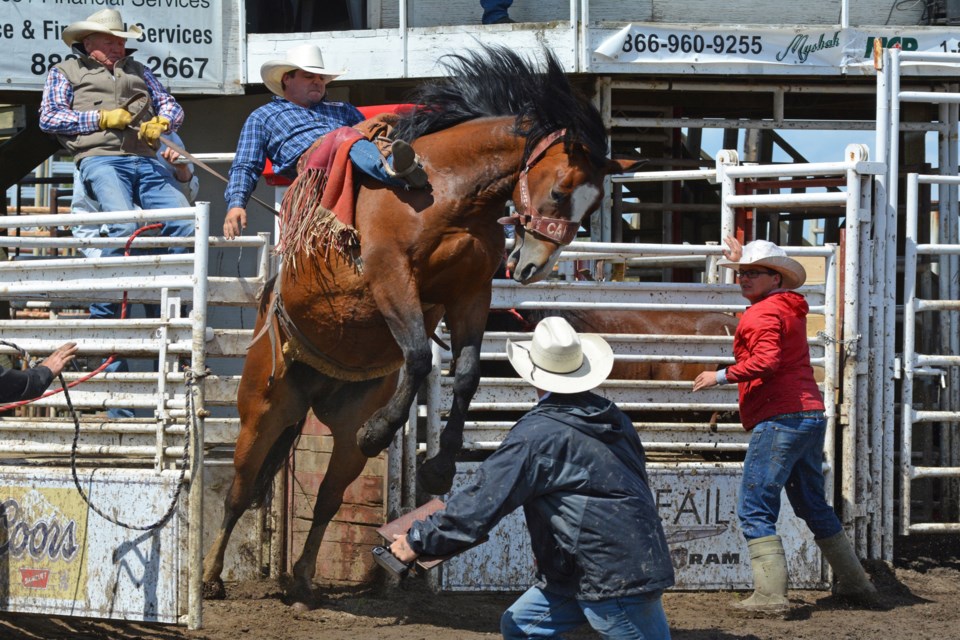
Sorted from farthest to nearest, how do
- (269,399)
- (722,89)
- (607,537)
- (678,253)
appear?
(722,89), (678,253), (269,399), (607,537)

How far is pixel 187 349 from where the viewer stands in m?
5.67

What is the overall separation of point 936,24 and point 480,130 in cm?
723

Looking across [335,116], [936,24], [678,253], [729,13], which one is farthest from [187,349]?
[936,24]

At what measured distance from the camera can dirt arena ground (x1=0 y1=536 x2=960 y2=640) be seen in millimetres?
5793

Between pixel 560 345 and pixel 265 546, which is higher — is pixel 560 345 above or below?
above

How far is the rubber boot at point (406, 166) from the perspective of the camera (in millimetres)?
5320

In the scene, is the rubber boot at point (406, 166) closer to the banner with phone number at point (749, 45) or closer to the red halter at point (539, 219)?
the red halter at point (539, 219)

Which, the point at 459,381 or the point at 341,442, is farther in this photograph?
the point at 341,442

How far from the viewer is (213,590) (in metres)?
6.39

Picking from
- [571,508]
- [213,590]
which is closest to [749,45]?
[213,590]

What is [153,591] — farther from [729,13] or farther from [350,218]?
[729,13]

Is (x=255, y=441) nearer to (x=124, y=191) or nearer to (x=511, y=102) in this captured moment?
(x=124, y=191)

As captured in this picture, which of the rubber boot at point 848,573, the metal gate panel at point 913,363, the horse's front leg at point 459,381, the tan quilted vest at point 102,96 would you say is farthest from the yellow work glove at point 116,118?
the metal gate panel at point 913,363

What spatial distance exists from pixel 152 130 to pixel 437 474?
2.52 metres
